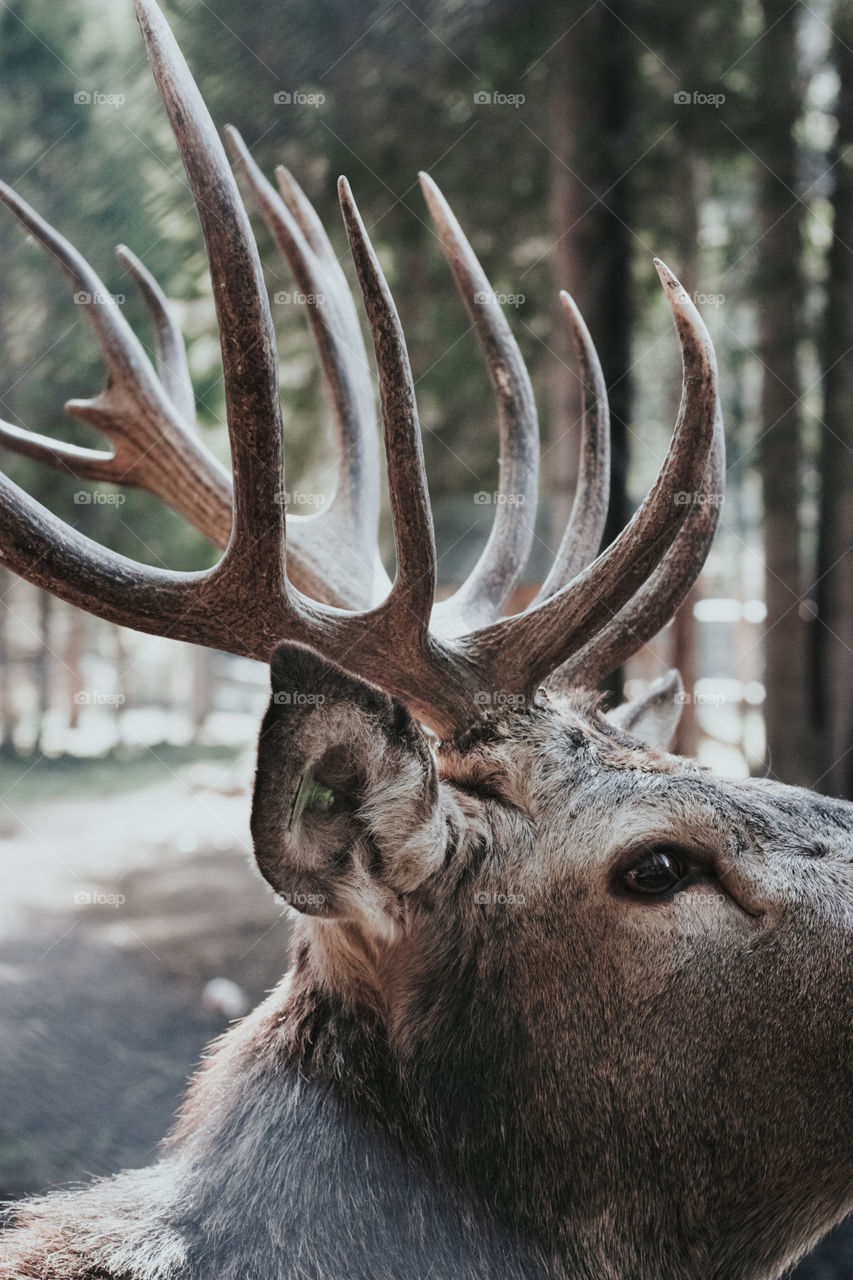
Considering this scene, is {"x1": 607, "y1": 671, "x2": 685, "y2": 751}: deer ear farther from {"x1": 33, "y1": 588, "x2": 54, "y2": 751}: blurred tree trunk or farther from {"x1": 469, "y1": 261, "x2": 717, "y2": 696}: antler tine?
{"x1": 33, "y1": 588, "x2": 54, "y2": 751}: blurred tree trunk

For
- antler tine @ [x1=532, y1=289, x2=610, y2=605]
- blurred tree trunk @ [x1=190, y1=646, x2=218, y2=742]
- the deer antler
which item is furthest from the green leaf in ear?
blurred tree trunk @ [x1=190, y1=646, x2=218, y2=742]

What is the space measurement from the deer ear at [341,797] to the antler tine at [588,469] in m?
1.22

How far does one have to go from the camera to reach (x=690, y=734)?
29.1ft

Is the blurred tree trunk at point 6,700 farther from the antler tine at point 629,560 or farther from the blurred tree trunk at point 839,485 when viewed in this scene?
the antler tine at point 629,560

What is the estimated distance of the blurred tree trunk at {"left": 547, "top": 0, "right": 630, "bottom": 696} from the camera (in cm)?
678

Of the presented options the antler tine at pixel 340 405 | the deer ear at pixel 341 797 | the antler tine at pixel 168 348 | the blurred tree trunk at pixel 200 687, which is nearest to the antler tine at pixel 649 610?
the antler tine at pixel 340 405

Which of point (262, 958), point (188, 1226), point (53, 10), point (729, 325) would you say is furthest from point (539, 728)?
point (729, 325)

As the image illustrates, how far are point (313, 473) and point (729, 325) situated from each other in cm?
407

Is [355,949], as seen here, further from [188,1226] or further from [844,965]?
[844,965]

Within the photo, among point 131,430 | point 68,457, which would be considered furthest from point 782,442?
point 68,457

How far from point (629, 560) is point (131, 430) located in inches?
69.8

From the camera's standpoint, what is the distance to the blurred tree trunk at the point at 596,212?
6.78 m

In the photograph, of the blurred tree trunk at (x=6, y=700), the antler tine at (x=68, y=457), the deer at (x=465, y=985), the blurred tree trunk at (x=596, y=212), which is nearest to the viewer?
the deer at (x=465, y=985)

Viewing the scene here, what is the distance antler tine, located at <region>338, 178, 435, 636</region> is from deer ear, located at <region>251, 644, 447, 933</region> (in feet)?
1.54
